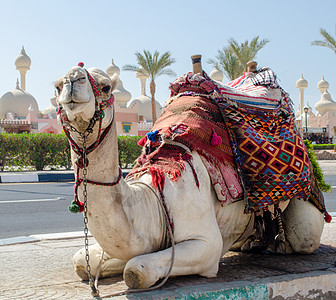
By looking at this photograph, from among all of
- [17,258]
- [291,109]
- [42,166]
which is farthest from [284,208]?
[42,166]

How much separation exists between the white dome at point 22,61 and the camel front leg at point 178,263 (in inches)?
2469

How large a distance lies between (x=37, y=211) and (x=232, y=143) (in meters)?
6.45

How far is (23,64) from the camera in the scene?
63062 millimetres

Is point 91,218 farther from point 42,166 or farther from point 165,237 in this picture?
point 42,166

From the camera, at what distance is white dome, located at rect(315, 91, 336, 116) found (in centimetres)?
7106

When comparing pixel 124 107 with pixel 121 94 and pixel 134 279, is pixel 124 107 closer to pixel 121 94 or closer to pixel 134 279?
pixel 121 94

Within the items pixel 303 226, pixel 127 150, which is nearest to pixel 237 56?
pixel 127 150

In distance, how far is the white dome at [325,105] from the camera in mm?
71062

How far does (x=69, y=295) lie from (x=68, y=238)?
2895 mm

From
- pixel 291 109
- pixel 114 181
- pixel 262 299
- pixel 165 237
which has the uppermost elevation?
pixel 291 109

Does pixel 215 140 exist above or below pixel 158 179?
above

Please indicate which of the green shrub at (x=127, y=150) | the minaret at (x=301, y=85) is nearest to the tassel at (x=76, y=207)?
the green shrub at (x=127, y=150)

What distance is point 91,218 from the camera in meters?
3.40

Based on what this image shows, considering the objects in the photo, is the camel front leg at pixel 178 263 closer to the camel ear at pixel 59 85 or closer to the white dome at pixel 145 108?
the camel ear at pixel 59 85
